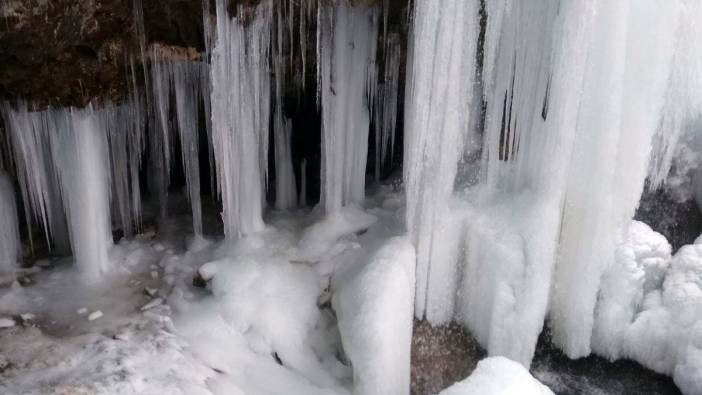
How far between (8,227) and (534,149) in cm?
495

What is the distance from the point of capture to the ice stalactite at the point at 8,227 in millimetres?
5910

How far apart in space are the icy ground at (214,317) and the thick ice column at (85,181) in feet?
0.85

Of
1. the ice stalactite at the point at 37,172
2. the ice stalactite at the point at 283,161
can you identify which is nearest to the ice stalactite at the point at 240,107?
the ice stalactite at the point at 283,161

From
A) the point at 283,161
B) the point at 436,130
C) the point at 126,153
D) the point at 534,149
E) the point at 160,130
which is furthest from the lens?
the point at 283,161

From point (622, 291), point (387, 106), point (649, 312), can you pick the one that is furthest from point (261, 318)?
point (649, 312)

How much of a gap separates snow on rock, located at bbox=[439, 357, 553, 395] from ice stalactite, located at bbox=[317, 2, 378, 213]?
254 cm

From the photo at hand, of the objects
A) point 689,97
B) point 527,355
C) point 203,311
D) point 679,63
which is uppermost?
point 679,63

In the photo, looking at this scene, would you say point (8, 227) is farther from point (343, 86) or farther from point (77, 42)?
point (343, 86)

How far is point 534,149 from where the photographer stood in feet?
18.8

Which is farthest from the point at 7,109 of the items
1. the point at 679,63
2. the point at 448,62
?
the point at 679,63

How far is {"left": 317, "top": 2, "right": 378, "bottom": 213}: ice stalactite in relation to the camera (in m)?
5.86

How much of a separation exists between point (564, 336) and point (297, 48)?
3.81 m

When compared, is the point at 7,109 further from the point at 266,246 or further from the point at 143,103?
the point at 266,246

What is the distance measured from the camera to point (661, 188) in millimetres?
7559
